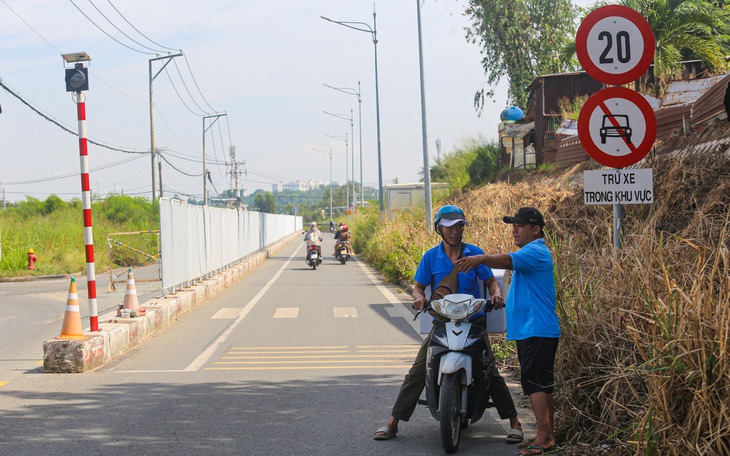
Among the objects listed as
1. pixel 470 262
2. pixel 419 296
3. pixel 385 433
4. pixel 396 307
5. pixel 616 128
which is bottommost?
pixel 396 307

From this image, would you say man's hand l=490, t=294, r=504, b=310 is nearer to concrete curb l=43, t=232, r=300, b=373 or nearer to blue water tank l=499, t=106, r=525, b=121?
concrete curb l=43, t=232, r=300, b=373

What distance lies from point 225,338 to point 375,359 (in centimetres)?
296

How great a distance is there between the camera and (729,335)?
4074mm

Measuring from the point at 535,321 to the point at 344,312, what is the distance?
9812mm

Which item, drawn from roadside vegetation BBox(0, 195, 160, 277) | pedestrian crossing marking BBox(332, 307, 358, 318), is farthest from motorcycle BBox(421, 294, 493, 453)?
roadside vegetation BBox(0, 195, 160, 277)

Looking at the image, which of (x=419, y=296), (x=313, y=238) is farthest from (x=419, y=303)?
(x=313, y=238)

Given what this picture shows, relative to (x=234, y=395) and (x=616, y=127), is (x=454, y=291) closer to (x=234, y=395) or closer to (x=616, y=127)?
(x=616, y=127)

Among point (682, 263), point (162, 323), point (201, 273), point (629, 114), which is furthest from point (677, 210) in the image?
point (201, 273)

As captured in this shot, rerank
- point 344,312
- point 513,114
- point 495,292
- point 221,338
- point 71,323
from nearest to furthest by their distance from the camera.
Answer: point 495,292, point 71,323, point 221,338, point 344,312, point 513,114

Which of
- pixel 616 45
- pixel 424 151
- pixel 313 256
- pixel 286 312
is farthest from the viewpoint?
pixel 313 256

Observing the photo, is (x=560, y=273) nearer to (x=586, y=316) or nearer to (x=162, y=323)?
(x=586, y=316)

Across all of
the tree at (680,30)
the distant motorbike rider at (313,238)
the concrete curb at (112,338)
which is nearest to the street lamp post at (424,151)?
the tree at (680,30)

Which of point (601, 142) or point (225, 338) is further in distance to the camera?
point (225, 338)

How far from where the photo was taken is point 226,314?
15109 millimetres
